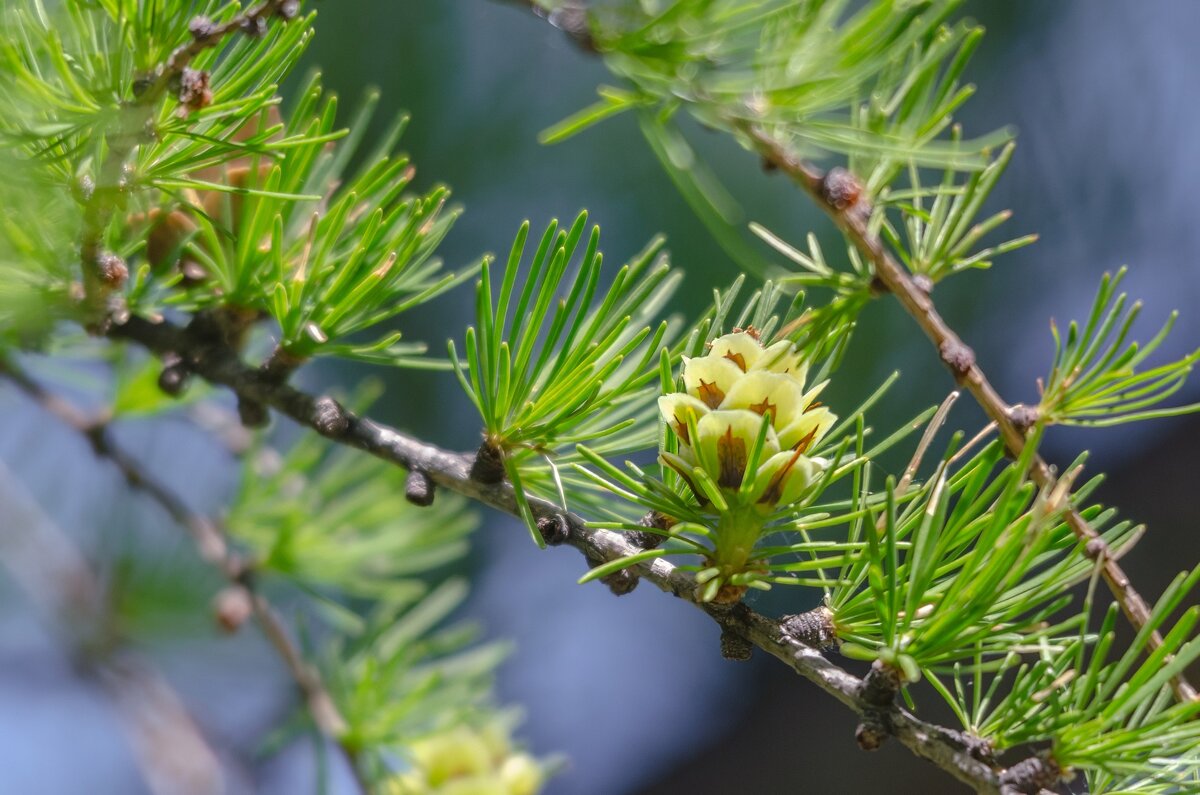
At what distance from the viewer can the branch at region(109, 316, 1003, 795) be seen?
26 centimetres

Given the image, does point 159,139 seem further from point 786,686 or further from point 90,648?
point 786,686

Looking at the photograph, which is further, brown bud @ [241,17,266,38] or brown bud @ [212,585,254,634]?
brown bud @ [212,585,254,634]

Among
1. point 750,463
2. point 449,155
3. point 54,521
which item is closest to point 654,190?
point 449,155

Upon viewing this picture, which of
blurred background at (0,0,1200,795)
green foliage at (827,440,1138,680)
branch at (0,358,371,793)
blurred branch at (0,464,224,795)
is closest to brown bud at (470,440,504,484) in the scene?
green foliage at (827,440,1138,680)

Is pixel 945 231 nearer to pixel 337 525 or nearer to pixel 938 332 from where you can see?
pixel 938 332

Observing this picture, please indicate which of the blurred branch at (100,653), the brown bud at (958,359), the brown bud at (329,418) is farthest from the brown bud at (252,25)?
the blurred branch at (100,653)

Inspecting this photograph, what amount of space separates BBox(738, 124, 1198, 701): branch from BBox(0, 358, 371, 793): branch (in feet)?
1.09

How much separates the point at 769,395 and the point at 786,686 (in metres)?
0.83

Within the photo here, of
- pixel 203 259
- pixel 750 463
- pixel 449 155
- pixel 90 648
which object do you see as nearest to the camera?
pixel 750 463

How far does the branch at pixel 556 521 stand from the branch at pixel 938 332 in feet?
0.24

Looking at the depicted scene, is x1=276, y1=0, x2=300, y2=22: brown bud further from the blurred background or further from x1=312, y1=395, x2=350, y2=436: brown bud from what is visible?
the blurred background

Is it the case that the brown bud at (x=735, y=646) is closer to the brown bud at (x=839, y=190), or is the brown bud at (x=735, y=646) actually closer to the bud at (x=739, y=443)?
the bud at (x=739, y=443)

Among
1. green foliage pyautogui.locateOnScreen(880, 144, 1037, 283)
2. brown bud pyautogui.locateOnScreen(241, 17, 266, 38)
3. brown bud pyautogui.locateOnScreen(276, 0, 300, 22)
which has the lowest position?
green foliage pyautogui.locateOnScreen(880, 144, 1037, 283)

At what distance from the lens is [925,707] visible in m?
0.91
